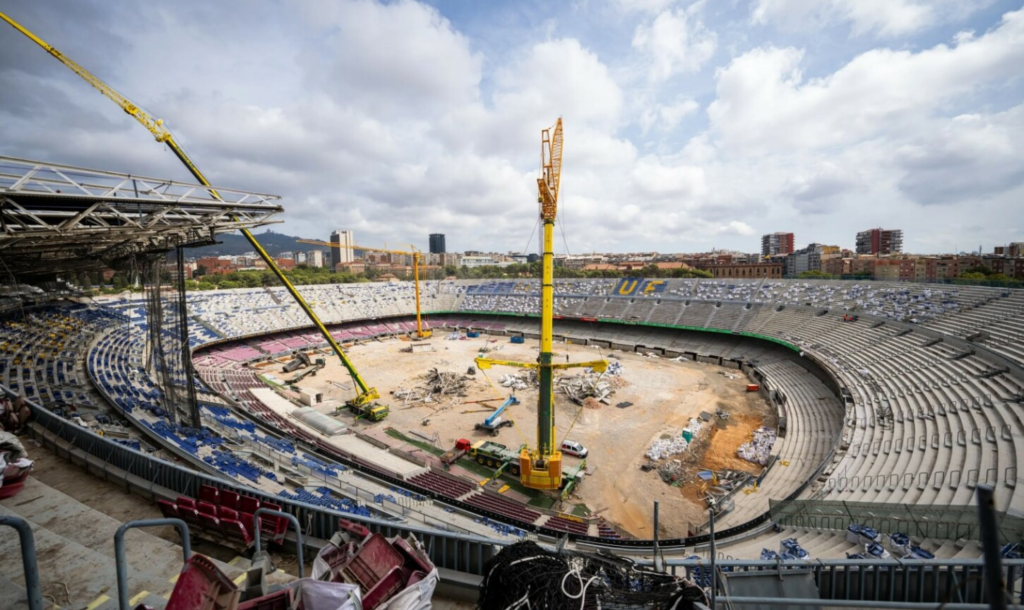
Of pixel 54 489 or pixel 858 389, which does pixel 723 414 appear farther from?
pixel 54 489

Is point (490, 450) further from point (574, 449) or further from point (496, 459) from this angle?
point (574, 449)

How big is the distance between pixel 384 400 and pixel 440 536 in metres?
21.5

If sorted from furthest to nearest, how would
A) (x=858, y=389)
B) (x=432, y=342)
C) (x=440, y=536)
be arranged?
(x=432, y=342)
(x=858, y=389)
(x=440, y=536)

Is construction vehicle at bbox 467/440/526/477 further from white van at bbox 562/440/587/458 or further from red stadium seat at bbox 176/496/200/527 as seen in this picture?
red stadium seat at bbox 176/496/200/527

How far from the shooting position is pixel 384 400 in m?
25.8

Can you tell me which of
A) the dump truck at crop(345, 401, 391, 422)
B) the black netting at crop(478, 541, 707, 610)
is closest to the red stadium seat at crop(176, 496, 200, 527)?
the black netting at crop(478, 541, 707, 610)

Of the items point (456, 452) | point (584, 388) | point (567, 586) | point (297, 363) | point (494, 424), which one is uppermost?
point (567, 586)

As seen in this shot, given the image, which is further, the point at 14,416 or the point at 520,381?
the point at 520,381

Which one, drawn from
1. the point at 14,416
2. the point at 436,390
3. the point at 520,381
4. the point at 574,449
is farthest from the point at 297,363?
the point at 14,416

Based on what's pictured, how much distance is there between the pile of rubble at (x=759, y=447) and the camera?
17625mm

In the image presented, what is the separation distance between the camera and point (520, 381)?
28.6 meters

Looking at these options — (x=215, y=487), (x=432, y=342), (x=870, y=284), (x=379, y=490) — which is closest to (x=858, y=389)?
(x=870, y=284)

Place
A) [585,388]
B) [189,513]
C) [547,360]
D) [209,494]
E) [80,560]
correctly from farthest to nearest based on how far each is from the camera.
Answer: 1. [585,388]
2. [547,360]
3. [209,494]
4. [189,513]
5. [80,560]

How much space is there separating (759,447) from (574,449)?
8.32m
